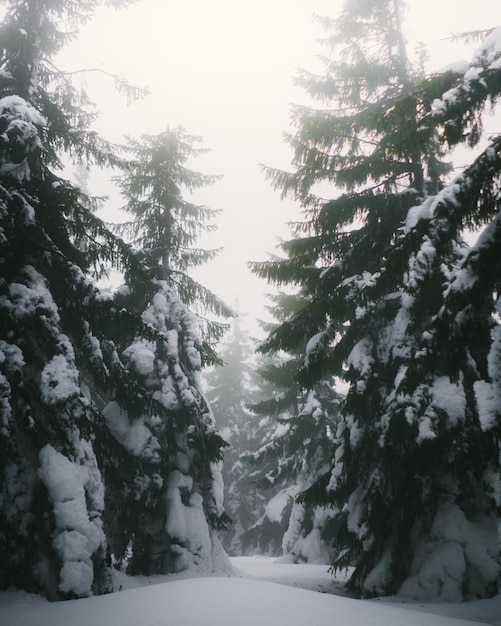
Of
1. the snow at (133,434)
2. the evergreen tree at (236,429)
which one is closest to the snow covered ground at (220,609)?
the snow at (133,434)

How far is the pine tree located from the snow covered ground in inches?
134

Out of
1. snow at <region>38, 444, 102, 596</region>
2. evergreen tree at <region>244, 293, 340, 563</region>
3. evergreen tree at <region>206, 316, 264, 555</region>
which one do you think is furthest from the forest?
evergreen tree at <region>206, 316, 264, 555</region>

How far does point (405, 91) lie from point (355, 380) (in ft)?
30.0

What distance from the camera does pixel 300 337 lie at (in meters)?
9.01

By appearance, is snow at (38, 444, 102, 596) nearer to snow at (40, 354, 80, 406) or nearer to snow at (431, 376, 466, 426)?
snow at (40, 354, 80, 406)

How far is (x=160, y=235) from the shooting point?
1409cm

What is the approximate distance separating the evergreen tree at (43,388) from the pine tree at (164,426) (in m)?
1.60

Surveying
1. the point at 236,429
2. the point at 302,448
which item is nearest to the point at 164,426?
the point at 302,448

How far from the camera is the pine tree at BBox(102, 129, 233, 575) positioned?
31.7 ft

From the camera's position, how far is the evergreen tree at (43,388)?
5840mm

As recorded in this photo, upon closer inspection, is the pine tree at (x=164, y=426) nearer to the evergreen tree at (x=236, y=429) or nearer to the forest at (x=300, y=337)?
the forest at (x=300, y=337)

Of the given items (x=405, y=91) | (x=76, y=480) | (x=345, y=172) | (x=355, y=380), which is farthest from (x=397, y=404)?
(x=405, y=91)

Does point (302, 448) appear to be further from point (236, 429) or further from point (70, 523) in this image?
point (236, 429)

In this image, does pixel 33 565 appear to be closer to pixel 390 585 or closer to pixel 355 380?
pixel 390 585
